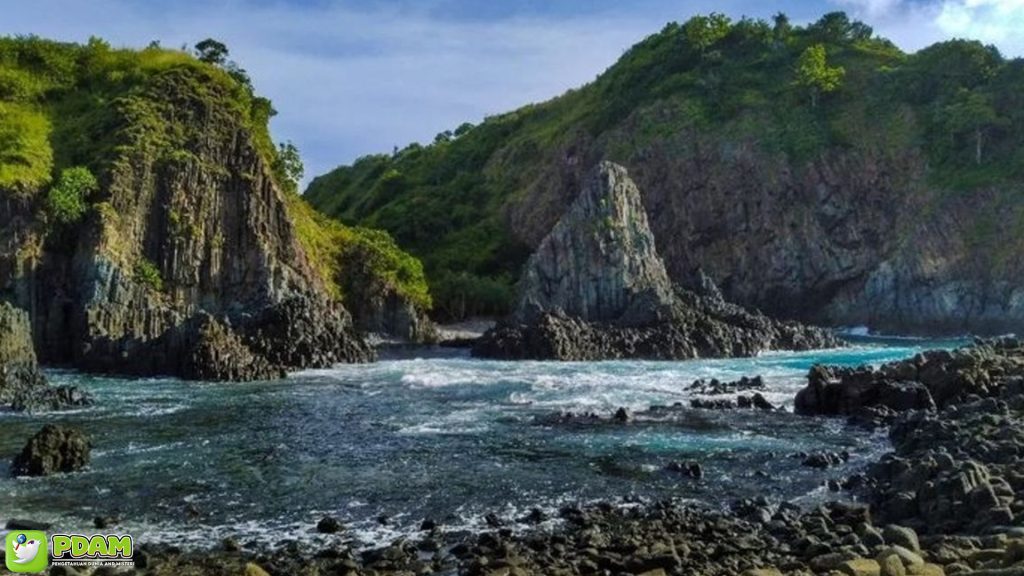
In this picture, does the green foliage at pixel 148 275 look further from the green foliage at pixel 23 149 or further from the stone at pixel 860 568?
the stone at pixel 860 568

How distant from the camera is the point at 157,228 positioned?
71.7 metres

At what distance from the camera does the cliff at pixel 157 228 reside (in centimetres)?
6138

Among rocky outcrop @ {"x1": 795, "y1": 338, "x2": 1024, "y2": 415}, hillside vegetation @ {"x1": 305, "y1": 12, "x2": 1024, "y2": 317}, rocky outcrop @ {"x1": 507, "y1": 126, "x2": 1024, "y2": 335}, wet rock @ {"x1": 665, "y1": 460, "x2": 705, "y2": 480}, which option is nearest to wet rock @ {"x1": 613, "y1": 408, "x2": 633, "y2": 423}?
rocky outcrop @ {"x1": 795, "y1": 338, "x2": 1024, "y2": 415}

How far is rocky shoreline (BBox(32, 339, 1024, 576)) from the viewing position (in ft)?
57.5

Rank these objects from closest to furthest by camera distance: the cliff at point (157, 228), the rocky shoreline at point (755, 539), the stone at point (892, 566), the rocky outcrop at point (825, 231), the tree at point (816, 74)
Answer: the stone at point (892, 566) → the rocky shoreline at point (755, 539) → the cliff at point (157, 228) → the rocky outcrop at point (825, 231) → the tree at point (816, 74)

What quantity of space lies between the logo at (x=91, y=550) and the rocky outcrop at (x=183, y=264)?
34932mm

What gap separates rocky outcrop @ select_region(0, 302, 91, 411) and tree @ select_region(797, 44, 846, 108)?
95.1 meters

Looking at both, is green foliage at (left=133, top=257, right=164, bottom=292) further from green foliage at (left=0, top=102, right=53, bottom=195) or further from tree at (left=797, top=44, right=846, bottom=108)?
tree at (left=797, top=44, right=846, bottom=108)

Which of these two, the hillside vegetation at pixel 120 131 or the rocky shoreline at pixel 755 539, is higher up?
the hillside vegetation at pixel 120 131

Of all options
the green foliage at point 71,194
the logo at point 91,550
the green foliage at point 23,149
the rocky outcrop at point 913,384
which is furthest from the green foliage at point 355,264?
the logo at point 91,550

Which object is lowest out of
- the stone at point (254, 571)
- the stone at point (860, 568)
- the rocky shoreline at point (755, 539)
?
the rocky shoreline at point (755, 539)

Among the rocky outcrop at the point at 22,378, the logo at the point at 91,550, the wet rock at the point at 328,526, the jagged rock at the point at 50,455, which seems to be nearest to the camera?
the logo at the point at 91,550

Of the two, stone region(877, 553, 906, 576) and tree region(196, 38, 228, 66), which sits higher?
tree region(196, 38, 228, 66)

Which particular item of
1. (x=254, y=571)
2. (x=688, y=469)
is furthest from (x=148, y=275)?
(x=254, y=571)
